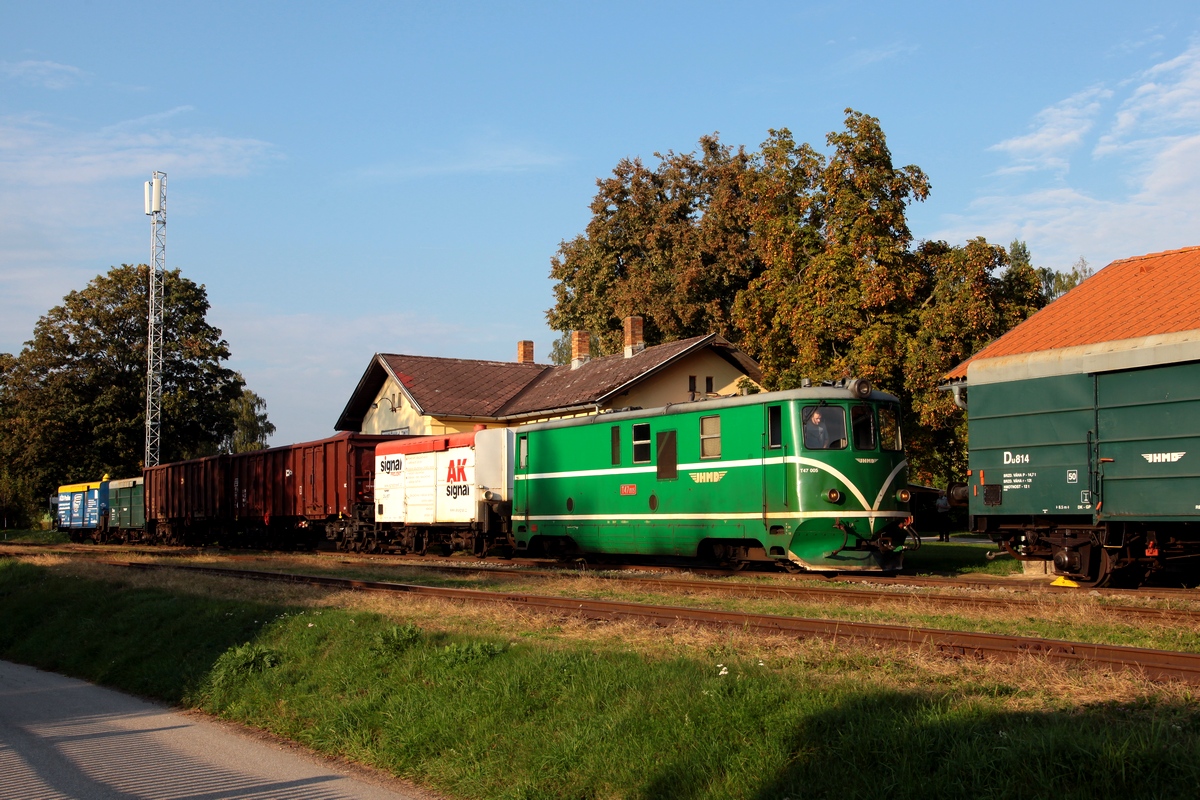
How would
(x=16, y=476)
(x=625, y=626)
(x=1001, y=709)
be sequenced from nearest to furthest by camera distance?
(x=1001, y=709)
(x=625, y=626)
(x=16, y=476)

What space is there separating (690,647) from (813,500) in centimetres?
760

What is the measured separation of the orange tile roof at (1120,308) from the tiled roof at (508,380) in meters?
18.3

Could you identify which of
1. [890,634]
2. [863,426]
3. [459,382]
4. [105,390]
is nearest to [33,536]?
[105,390]

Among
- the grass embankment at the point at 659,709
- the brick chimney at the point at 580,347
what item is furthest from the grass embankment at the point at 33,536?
the grass embankment at the point at 659,709

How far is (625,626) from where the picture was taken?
35.5ft

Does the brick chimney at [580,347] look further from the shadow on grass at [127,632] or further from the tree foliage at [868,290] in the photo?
the shadow on grass at [127,632]

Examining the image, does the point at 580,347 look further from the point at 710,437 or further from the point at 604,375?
the point at 710,437

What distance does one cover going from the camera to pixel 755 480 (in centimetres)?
1706

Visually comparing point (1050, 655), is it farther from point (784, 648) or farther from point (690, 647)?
point (690, 647)

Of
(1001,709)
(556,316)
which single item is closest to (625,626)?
(1001,709)

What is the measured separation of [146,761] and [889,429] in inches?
500

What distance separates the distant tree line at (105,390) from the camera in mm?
55219

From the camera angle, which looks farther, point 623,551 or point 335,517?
point 335,517

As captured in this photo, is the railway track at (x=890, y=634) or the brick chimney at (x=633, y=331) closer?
the railway track at (x=890, y=634)
